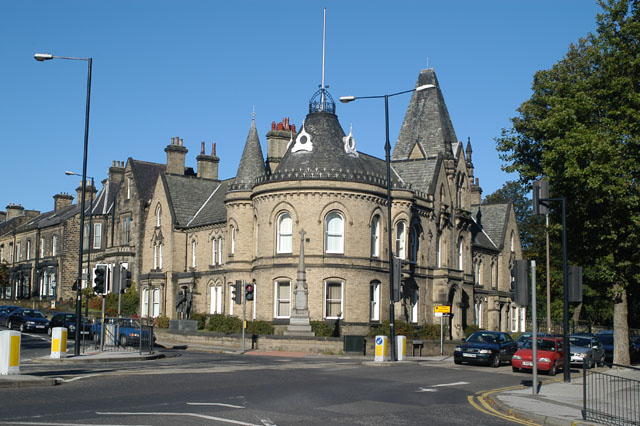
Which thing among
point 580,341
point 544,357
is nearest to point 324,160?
point 580,341

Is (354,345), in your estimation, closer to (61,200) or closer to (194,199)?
(194,199)

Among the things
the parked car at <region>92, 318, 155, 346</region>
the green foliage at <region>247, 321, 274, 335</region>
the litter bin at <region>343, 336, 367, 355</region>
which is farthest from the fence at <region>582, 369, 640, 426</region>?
the green foliage at <region>247, 321, 274, 335</region>

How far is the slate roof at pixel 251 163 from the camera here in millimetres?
47250

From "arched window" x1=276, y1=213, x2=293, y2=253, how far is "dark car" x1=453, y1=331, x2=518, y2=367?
13993 millimetres

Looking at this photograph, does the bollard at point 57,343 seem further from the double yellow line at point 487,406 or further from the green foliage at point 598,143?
the green foliage at point 598,143

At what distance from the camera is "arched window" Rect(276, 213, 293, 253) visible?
41.5 m

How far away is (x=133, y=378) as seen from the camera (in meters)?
18.6

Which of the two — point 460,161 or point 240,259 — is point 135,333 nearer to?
point 240,259

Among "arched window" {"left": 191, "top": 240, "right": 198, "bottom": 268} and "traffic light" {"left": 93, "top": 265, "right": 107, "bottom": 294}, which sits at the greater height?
"arched window" {"left": 191, "top": 240, "right": 198, "bottom": 268}

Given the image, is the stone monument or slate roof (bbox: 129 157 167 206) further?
slate roof (bbox: 129 157 167 206)

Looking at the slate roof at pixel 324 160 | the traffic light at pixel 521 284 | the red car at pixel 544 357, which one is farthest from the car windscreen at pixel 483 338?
the traffic light at pixel 521 284

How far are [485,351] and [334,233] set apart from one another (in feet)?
46.6

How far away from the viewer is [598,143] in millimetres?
26984

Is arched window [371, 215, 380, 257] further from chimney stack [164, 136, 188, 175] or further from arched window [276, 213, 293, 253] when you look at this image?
chimney stack [164, 136, 188, 175]
